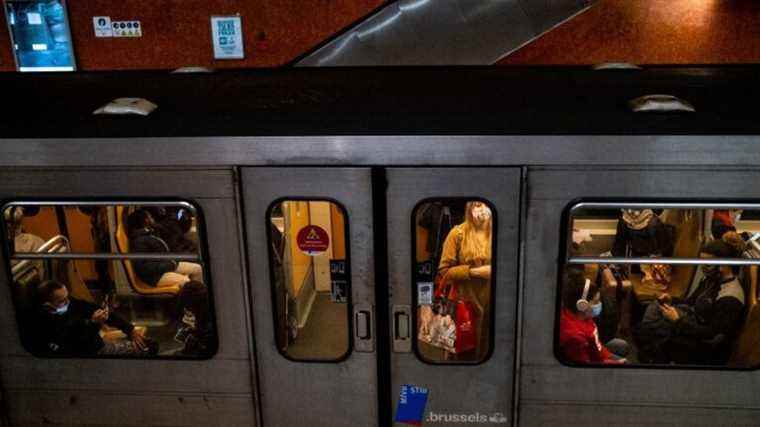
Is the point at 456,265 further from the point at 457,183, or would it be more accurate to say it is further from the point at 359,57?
the point at 359,57

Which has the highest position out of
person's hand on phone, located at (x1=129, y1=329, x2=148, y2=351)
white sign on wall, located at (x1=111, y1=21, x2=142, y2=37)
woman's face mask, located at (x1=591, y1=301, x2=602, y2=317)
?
white sign on wall, located at (x1=111, y1=21, x2=142, y2=37)

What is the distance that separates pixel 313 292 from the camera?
356 centimetres

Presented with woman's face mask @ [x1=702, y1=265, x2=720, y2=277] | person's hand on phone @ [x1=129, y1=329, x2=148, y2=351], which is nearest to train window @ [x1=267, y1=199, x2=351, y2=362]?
person's hand on phone @ [x1=129, y1=329, x2=148, y2=351]

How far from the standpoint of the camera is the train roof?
10.9 ft

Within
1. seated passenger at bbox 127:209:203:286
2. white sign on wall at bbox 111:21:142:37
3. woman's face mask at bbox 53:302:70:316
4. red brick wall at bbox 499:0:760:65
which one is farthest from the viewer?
white sign on wall at bbox 111:21:142:37

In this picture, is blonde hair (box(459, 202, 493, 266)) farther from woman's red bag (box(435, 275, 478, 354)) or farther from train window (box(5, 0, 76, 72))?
train window (box(5, 0, 76, 72))

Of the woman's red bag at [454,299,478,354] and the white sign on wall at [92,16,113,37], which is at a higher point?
the white sign on wall at [92,16,113,37]

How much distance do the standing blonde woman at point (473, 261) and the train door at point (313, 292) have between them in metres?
0.41

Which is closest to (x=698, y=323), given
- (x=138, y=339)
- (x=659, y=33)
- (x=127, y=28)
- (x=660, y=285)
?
(x=660, y=285)

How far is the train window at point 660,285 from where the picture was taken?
127 inches

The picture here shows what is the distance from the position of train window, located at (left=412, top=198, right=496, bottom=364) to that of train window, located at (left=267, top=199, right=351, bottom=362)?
389 mm

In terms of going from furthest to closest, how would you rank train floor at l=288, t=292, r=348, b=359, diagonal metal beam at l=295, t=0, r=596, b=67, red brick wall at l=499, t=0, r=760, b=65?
red brick wall at l=499, t=0, r=760, b=65 < diagonal metal beam at l=295, t=0, r=596, b=67 < train floor at l=288, t=292, r=348, b=359

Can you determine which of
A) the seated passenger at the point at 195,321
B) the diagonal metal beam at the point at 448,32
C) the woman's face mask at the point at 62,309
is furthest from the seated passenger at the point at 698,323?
the diagonal metal beam at the point at 448,32

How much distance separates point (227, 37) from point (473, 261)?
20.7 ft
